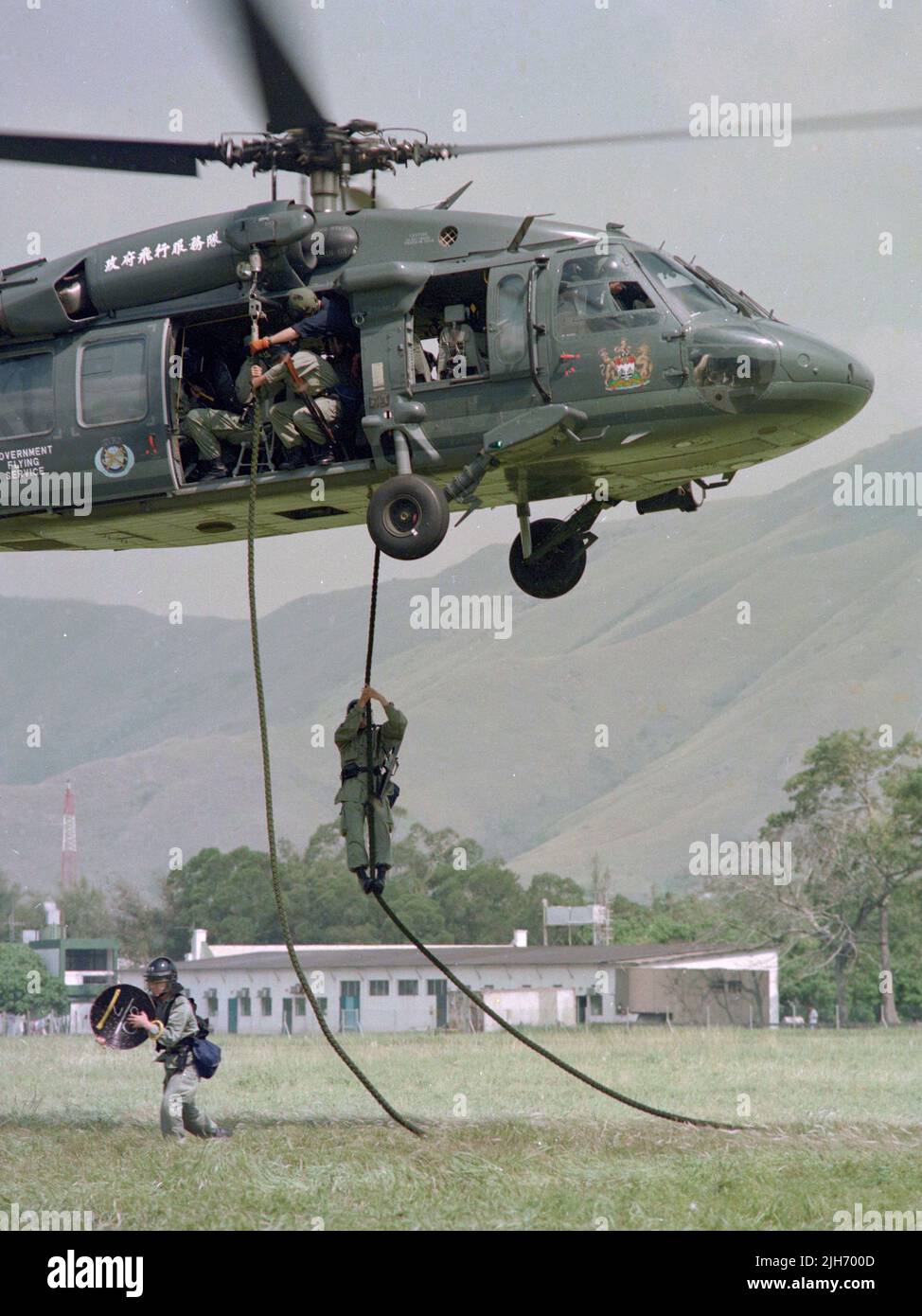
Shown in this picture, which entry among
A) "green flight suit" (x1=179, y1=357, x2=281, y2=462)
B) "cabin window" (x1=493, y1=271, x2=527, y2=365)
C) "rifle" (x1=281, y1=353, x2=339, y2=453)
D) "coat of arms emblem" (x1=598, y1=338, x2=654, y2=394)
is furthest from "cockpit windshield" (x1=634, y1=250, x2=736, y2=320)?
"green flight suit" (x1=179, y1=357, x2=281, y2=462)

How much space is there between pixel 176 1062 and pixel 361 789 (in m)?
2.46

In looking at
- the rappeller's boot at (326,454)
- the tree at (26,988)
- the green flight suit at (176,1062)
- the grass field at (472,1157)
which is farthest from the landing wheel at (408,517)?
the tree at (26,988)

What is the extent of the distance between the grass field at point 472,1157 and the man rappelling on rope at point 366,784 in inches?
81.4

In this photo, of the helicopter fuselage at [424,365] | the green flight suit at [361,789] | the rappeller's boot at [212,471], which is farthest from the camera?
the rappeller's boot at [212,471]

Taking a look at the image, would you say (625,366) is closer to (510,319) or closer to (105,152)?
(510,319)

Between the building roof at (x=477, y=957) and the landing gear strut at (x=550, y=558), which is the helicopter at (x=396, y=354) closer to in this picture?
the landing gear strut at (x=550, y=558)

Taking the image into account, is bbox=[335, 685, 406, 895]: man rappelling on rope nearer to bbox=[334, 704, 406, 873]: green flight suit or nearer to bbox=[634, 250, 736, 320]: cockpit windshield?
bbox=[334, 704, 406, 873]: green flight suit

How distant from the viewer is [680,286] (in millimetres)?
13078

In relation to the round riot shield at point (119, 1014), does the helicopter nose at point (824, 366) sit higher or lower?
higher

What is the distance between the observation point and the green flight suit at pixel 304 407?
43.8 feet

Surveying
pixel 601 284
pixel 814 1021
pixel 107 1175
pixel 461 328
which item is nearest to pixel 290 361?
pixel 461 328

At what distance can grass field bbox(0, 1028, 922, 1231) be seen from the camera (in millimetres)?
10359

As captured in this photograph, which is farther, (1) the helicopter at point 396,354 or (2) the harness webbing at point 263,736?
(1) the helicopter at point 396,354
